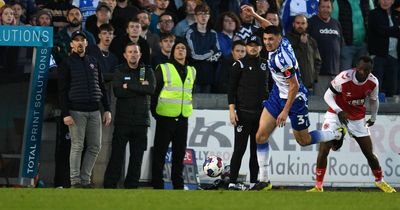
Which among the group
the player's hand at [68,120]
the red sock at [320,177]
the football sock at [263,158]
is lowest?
the red sock at [320,177]

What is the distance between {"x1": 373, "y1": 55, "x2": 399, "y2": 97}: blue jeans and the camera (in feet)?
74.9

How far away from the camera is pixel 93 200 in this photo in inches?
561

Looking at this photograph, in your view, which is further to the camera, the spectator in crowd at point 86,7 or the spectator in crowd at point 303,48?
the spectator in crowd at point 86,7

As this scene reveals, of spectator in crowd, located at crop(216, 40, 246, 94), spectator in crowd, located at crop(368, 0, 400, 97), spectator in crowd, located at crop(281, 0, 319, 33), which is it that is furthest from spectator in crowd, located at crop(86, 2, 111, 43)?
spectator in crowd, located at crop(368, 0, 400, 97)

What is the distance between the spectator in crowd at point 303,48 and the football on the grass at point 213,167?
2.96 meters

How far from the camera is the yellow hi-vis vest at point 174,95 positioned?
19.5 metres

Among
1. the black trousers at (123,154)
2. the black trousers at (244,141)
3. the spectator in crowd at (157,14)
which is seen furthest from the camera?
the spectator in crowd at (157,14)

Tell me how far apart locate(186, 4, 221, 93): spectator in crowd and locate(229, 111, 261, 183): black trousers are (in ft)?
7.16

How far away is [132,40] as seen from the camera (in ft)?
66.6

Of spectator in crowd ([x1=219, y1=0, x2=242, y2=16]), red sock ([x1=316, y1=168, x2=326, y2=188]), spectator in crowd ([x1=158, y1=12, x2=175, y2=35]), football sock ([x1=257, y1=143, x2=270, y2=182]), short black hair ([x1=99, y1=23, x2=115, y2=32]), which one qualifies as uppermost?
spectator in crowd ([x1=219, y1=0, x2=242, y2=16])

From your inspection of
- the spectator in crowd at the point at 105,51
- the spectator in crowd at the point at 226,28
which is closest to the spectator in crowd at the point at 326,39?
the spectator in crowd at the point at 226,28

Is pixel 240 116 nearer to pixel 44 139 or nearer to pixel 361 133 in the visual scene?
pixel 361 133

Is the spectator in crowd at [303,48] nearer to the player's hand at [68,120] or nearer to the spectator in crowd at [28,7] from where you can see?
the spectator in crowd at [28,7]

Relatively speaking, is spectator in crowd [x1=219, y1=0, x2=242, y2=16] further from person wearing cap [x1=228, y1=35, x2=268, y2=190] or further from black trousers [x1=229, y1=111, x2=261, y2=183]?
black trousers [x1=229, y1=111, x2=261, y2=183]
